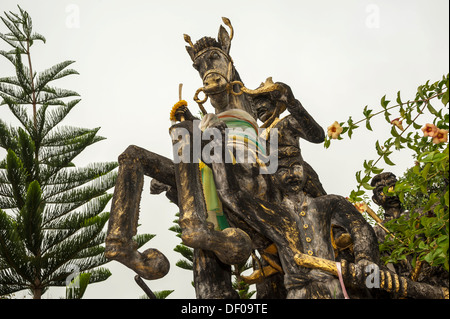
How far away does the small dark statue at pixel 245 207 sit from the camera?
2.59m

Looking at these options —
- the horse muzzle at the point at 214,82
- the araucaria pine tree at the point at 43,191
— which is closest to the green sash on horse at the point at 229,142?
the horse muzzle at the point at 214,82

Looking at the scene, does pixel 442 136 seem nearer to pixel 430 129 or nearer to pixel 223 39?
pixel 430 129

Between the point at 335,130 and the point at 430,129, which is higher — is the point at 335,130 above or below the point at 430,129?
above

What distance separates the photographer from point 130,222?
2.54 meters

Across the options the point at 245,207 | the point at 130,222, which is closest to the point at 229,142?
the point at 245,207

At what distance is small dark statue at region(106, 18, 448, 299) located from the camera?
2.59 meters

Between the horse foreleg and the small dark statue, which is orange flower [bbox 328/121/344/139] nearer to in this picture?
the small dark statue

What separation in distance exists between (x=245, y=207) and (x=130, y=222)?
25.2 inches

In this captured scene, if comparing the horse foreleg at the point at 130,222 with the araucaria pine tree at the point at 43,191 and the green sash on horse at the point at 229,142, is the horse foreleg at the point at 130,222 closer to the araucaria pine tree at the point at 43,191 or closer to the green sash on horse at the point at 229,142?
the green sash on horse at the point at 229,142

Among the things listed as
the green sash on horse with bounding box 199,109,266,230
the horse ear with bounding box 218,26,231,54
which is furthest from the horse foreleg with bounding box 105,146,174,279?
the horse ear with bounding box 218,26,231,54

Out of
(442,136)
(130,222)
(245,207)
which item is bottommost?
(130,222)

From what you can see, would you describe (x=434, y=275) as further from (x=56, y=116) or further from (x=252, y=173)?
(x=56, y=116)

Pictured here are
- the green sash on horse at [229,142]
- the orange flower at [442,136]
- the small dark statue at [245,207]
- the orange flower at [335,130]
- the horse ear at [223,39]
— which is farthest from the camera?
the horse ear at [223,39]

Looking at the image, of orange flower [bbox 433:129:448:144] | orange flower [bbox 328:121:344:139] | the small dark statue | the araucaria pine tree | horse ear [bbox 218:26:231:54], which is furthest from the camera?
the araucaria pine tree
